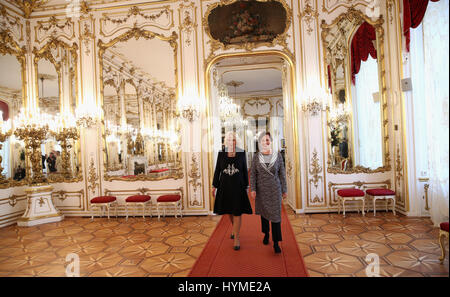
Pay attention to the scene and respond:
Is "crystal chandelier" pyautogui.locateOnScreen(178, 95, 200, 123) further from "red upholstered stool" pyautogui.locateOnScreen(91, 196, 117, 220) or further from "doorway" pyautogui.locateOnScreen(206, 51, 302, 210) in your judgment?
"red upholstered stool" pyautogui.locateOnScreen(91, 196, 117, 220)

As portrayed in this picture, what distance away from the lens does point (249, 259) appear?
10.3 ft

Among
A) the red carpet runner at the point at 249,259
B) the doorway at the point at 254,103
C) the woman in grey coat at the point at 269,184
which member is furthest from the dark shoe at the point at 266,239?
the doorway at the point at 254,103

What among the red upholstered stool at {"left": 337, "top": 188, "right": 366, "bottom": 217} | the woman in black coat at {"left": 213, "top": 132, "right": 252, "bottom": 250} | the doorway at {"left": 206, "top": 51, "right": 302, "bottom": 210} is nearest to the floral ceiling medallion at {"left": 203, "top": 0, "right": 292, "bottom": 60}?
the doorway at {"left": 206, "top": 51, "right": 302, "bottom": 210}

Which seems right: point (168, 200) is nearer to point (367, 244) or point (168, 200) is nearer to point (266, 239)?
point (266, 239)

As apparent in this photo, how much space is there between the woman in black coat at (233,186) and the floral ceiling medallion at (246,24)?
2947mm

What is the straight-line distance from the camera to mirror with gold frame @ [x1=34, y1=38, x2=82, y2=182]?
5.86 metres

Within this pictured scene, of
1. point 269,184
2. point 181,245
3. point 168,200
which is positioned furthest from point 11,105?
point 269,184

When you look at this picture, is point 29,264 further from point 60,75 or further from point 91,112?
point 60,75

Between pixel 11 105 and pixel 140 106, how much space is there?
9.13ft

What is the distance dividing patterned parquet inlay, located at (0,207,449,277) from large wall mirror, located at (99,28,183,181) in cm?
120

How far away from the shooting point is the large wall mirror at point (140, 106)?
5.68 metres

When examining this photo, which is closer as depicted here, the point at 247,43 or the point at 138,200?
the point at 138,200

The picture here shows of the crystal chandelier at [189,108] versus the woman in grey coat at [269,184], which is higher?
the crystal chandelier at [189,108]

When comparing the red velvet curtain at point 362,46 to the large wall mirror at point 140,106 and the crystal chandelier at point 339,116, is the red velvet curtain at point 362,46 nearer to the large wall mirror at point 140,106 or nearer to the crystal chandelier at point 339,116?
the crystal chandelier at point 339,116
